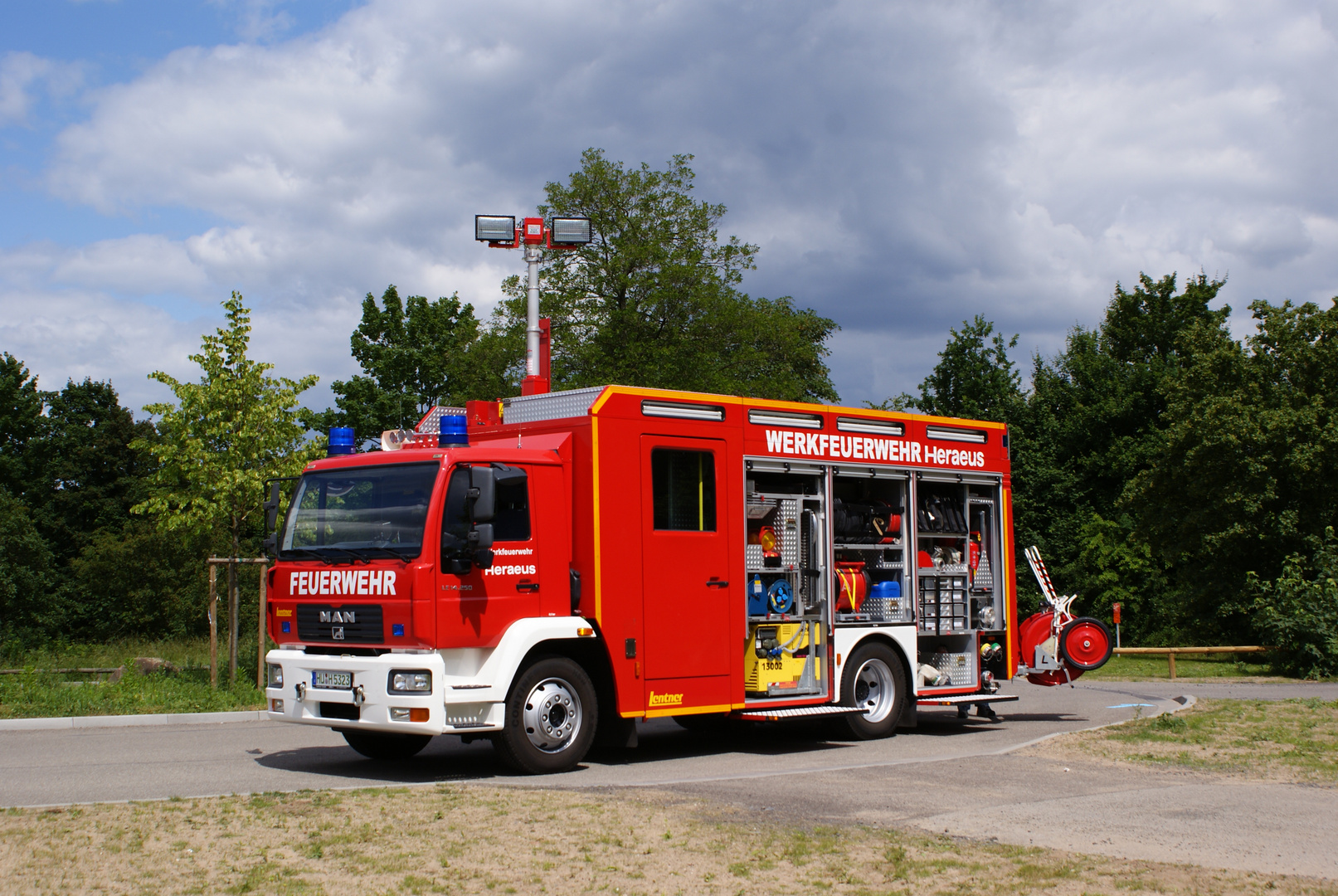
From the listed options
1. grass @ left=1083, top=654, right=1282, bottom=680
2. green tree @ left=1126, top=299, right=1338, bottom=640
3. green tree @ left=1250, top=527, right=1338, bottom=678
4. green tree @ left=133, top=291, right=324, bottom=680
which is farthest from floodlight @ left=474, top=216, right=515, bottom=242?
green tree @ left=1126, top=299, right=1338, bottom=640

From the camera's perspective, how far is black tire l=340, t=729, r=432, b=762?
11125mm

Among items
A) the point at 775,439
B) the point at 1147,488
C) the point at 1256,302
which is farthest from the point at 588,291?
the point at 775,439

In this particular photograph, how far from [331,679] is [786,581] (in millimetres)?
4512

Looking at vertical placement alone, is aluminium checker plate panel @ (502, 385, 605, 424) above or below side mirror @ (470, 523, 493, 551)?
above

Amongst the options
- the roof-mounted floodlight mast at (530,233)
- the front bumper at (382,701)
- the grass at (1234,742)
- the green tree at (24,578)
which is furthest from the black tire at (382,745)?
the green tree at (24,578)

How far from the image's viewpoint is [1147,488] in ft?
115

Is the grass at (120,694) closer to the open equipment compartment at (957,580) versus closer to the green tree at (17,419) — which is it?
the open equipment compartment at (957,580)

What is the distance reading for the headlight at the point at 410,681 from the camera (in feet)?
31.3

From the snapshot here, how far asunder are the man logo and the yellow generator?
150 inches

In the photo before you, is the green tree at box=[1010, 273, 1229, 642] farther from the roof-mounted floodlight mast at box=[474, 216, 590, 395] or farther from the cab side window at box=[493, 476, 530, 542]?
the cab side window at box=[493, 476, 530, 542]

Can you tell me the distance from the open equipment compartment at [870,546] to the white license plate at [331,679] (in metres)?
4.95

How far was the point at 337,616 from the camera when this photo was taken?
10023 mm

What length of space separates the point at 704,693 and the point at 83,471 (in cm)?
5488

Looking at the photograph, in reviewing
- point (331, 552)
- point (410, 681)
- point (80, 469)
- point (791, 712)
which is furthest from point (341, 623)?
point (80, 469)
